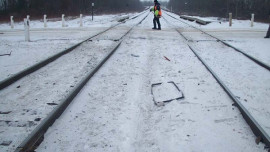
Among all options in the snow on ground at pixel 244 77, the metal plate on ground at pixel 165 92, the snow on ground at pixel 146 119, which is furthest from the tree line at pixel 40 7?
the metal plate on ground at pixel 165 92

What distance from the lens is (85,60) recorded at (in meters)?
9.04

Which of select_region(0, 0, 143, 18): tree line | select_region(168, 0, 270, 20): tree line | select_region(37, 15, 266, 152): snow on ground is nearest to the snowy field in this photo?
select_region(37, 15, 266, 152): snow on ground

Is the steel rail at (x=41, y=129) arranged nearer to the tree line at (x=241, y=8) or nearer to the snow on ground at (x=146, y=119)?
the snow on ground at (x=146, y=119)

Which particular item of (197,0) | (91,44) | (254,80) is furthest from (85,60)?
(197,0)

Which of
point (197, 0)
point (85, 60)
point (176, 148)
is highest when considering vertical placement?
point (197, 0)

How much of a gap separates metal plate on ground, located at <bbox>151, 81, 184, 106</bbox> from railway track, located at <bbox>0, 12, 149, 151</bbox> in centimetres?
165

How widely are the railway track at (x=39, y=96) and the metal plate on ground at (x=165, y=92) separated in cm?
165

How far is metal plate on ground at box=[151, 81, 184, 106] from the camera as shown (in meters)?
5.62

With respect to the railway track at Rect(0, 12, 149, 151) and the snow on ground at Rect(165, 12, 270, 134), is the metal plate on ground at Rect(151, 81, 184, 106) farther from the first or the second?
the railway track at Rect(0, 12, 149, 151)

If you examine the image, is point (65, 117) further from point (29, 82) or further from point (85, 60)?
point (85, 60)

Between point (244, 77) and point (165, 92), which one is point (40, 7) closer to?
point (244, 77)

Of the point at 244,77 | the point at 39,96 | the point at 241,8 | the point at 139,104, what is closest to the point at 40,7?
the point at 241,8

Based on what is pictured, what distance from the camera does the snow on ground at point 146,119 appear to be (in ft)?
12.8

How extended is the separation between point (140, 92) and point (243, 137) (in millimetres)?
2524
